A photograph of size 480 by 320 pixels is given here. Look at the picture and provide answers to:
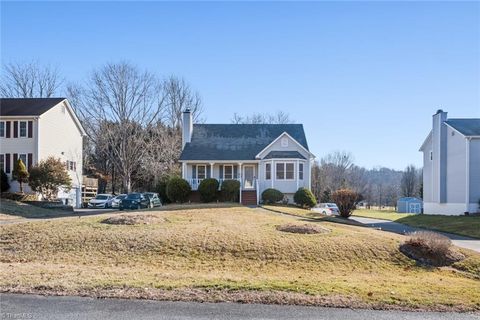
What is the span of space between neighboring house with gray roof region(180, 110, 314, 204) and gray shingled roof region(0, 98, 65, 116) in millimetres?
12532

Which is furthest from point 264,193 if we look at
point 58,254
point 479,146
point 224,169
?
point 58,254

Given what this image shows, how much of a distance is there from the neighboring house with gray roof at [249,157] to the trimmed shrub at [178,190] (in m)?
2.42

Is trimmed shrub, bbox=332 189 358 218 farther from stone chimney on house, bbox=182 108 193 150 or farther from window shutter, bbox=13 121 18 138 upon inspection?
window shutter, bbox=13 121 18 138

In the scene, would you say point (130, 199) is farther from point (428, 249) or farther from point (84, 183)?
point (428, 249)

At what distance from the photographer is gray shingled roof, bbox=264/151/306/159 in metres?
34.6

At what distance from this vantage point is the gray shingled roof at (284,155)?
3456 cm

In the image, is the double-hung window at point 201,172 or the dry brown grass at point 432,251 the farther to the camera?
the double-hung window at point 201,172

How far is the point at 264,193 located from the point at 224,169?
5.34 metres

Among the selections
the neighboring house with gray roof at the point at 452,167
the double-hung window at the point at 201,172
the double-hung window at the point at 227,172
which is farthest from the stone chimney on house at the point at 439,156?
the double-hung window at the point at 201,172

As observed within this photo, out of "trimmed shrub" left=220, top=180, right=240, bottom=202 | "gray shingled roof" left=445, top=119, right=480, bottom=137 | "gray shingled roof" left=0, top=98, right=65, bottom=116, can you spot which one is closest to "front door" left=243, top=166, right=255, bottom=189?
"trimmed shrub" left=220, top=180, right=240, bottom=202

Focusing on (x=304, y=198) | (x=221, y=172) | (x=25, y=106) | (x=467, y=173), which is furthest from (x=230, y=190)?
(x=25, y=106)

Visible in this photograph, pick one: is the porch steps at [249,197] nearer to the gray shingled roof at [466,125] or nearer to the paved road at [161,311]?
the gray shingled roof at [466,125]

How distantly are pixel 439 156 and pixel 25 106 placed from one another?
119ft

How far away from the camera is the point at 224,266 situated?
1227 centimetres
